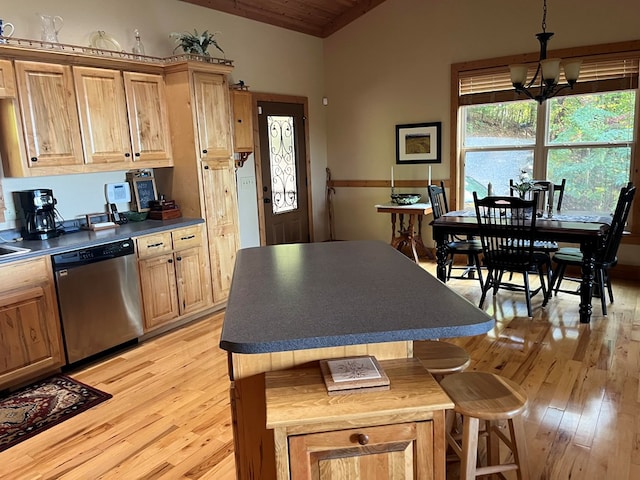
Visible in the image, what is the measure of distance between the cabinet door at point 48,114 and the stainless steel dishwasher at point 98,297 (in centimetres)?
71

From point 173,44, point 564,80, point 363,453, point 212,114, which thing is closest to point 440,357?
point 363,453

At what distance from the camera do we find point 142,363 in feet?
11.3

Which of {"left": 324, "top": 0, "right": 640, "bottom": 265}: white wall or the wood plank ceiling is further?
the wood plank ceiling

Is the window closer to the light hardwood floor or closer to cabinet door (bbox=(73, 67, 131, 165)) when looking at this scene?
the light hardwood floor

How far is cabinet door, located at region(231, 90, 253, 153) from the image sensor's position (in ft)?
15.9

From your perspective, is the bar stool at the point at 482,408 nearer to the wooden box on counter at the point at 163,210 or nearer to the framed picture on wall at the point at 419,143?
the wooden box on counter at the point at 163,210

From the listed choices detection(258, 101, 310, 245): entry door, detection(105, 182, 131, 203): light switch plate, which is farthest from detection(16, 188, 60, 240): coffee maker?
detection(258, 101, 310, 245): entry door

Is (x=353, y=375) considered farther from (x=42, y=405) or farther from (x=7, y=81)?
(x=7, y=81)

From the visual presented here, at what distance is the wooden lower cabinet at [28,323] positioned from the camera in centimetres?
293

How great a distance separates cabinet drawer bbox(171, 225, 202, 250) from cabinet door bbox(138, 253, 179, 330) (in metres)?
0.13

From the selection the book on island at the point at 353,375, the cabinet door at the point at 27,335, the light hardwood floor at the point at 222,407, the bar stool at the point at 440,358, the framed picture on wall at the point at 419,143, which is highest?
the framed picture on wall at the point at 419,143

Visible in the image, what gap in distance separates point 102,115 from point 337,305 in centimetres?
290

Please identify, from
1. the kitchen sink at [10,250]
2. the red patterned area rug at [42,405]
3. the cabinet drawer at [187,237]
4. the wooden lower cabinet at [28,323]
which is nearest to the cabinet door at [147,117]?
the cabinet drawer at [187,237]

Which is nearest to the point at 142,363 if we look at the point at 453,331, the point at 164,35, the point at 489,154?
the point at 453,331
